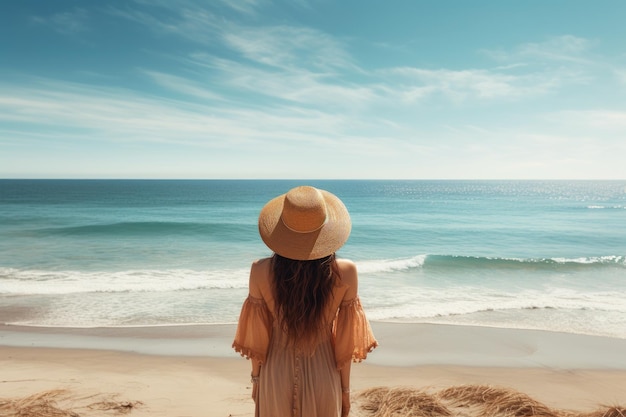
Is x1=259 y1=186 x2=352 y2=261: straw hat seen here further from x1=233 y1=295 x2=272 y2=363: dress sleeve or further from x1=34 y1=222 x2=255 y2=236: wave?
x1=34 y1=222 x2=255 y2=236: wave

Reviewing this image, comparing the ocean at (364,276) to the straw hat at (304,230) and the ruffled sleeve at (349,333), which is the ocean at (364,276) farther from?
the straw hat at (304,230)

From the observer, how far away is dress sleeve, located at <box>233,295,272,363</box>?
6.23 feet

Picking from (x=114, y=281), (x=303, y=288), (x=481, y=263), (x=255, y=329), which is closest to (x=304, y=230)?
(x=303, y=288)

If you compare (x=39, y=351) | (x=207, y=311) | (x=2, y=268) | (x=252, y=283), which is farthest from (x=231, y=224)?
(x=252, y=283)

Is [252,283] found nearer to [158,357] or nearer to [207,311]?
[158,357]

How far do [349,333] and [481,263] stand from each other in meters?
14.7

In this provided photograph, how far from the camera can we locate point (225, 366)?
19.0 ft

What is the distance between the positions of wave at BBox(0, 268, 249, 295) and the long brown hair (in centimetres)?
940

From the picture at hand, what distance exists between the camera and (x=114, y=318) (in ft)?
26.2

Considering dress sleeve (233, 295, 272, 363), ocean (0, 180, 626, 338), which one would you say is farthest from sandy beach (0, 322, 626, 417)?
dress sleeve (233, 295, 272, 363)

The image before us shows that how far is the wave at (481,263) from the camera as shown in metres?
14.3

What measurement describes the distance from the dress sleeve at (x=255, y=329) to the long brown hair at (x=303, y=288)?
124mm

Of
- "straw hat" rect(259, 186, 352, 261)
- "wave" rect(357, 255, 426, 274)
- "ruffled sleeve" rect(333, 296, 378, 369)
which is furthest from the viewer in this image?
"wave" rect(357, 255, 426, 274)

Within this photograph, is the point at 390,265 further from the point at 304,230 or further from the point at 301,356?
the point at 304,230
